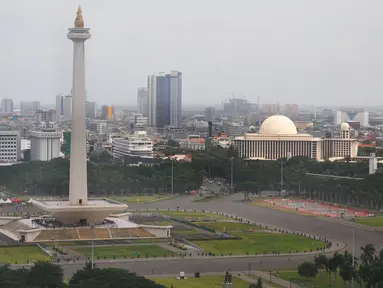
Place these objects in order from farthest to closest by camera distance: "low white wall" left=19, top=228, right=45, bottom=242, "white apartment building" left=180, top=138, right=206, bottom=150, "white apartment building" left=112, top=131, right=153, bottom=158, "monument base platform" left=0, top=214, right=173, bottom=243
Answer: "white apartment building" left=180, top=138, right=206, bottom=150 → "white apartment building" left=112, top=131, right=153, bottom=158 → "monument base platform" left=0, top=214, right=173, bottom=243 → "low white wall" left=19, top=228, right=45, bottom=242

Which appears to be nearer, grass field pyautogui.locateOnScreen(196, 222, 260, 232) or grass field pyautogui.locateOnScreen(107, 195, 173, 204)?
grass field pyautogui.locateOnScreen(196, 222, 260, 232)

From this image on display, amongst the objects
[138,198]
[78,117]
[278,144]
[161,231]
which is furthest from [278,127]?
[78,117]

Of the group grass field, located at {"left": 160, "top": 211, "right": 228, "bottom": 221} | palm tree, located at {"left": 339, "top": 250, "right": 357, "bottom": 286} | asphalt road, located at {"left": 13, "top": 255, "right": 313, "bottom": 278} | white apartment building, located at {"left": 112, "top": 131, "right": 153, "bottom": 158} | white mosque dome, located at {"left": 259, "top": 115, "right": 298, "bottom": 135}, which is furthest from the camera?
white apartment building, located at {"left": 112, "top": 131, "right": 153, "bottom": 158}

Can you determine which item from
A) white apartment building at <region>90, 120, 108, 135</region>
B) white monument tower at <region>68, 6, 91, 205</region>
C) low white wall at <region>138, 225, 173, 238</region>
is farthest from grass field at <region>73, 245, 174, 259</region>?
white apartment building at <region>90, 120, 108, 135</region>

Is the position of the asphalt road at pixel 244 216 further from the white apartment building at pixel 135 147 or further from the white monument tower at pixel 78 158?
the white apartment building at pixel 135 147

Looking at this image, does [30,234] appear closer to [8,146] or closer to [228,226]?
[228,226]

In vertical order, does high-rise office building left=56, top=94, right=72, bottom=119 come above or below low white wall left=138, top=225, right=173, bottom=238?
above

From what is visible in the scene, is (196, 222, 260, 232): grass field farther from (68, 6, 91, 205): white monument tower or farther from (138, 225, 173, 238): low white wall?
(68, 6, 91, 205): white monument tower
